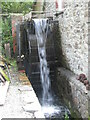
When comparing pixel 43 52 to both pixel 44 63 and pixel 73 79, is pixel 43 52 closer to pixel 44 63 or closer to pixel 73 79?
pixel 44 63

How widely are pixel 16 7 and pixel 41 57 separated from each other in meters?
4.82

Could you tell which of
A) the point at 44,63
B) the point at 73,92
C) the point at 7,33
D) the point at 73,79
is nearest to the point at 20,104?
the point at 73,92

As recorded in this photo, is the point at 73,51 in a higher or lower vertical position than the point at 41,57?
higher

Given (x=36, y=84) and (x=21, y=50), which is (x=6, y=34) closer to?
(x=21, y=50)

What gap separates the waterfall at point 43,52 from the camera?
696 centimetres

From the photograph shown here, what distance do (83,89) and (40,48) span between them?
10.1 ft

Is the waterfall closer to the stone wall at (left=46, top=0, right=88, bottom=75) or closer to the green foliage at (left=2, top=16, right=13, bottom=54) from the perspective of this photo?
the stone wall at (left=46, top=0, right=88, bottom=75)

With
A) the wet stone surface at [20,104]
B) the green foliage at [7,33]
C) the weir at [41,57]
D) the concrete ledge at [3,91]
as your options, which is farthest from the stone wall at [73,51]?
the green foliage at [7,33]

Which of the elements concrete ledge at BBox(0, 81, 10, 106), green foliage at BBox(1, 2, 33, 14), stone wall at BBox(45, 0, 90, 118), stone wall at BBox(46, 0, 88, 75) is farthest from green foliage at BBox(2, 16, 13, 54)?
concrete ledge at BBox(0, 81, 10, 106)

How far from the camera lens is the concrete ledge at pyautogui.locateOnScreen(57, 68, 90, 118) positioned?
4569 mm

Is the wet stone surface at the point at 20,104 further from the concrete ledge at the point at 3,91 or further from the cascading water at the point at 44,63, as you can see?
the cascading water at the point at 44,63

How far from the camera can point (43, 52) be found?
7340 millimetres

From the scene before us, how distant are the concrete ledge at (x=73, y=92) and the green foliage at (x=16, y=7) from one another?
192 inches

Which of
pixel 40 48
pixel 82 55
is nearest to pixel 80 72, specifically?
pixel 82 55
